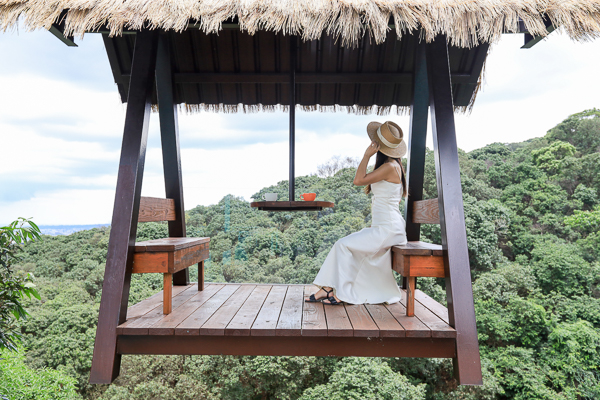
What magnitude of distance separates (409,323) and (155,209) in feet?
6.23


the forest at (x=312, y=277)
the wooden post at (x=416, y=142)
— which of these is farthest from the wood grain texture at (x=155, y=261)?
the forest at (x=312, y=277)

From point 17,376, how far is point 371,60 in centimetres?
835

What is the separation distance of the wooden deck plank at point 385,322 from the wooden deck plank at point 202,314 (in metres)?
0.98

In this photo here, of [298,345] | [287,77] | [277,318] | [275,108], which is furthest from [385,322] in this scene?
[275,108]

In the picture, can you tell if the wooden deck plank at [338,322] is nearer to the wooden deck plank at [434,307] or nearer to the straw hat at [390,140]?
the wooden deck plank at [434,307]

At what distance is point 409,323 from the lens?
2.15m

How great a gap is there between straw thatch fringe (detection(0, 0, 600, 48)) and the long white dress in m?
1.10

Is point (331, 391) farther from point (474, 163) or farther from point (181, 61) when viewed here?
point (474, 163)

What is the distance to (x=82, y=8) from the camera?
7.12ft

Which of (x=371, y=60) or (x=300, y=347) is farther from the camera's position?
(x=371, y=60)

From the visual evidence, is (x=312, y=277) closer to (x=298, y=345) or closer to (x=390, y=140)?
(x=390, y=140)

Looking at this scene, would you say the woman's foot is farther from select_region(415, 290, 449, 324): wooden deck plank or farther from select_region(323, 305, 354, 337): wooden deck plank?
select_region(415, 290, 449, 324): wooden deck plank

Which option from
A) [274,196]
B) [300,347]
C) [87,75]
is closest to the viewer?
[300,347]

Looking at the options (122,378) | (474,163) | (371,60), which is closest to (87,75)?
(122,378)
